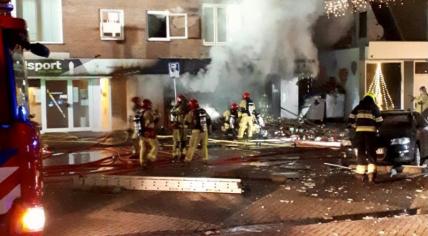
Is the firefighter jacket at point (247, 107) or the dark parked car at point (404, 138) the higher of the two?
the firefighter jacket at point (247, 107)

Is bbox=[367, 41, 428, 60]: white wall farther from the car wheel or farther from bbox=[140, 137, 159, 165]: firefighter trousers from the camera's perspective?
bbox=[140, 137, 159, 165]: firefighter trousers

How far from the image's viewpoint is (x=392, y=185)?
10.8 meters

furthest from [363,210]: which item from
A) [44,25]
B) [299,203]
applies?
[44,25]

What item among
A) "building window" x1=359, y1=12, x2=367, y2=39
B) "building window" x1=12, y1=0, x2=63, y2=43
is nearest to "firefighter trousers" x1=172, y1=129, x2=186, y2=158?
"building window" x1=12, y1=0, x2=63, y2=43

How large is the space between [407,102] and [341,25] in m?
4.50

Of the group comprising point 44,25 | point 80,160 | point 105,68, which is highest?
point 44,25

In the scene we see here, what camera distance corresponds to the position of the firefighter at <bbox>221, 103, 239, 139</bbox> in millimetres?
20172

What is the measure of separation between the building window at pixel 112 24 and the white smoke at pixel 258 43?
3.04 metres

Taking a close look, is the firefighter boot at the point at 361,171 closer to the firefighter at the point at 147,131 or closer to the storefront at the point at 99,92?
the firefighter at the point at 147,131

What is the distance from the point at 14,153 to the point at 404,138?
32.2 ft

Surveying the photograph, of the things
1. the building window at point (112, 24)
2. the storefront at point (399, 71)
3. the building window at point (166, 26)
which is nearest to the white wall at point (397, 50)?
the storefront at point (399, 71)

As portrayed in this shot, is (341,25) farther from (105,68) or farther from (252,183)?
(252,183)

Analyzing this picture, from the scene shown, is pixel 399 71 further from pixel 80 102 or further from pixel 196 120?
pixel 196 120

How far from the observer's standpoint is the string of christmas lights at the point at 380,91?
26.3 meters
